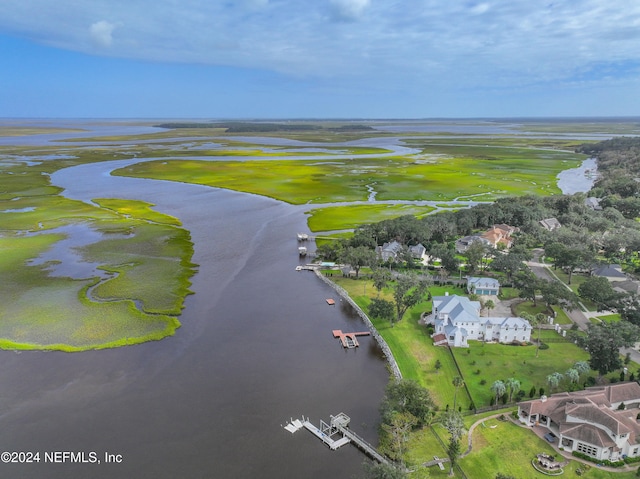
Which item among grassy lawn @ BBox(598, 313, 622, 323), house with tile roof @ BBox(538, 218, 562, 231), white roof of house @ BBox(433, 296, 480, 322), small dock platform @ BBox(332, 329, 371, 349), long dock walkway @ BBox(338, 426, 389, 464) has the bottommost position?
long dock walkway @ BBox(338, 426, 389, 464)

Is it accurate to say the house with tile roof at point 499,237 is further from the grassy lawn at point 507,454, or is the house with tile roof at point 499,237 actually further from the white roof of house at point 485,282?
the grassy lawn at point 507,454

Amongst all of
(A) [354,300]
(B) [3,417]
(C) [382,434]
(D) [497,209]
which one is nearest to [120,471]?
(B) [3,417]

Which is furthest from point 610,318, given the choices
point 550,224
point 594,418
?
point 550,224

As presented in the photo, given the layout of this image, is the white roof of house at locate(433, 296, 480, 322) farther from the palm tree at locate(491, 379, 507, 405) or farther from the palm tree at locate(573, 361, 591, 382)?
the palm tree at locate(491, 379, 507, 405)

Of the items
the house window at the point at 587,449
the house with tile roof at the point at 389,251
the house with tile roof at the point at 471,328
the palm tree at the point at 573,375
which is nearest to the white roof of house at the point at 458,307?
the house with tile roof at the point at 471,328

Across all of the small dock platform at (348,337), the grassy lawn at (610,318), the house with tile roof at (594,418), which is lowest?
the small dock platform at (348,337)

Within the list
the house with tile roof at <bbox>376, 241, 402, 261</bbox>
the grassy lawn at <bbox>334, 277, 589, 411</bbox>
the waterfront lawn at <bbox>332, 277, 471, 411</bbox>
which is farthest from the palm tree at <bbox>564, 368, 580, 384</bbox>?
the house with tile roof at <bbox>376, 241, 402, 261</bbox>

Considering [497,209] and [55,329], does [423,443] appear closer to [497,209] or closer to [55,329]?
[55,329]
